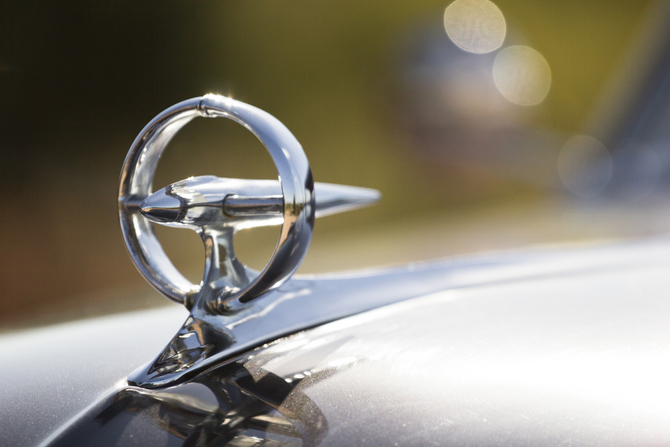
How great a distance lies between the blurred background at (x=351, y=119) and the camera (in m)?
2.11

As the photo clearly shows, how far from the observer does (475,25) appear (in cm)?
671

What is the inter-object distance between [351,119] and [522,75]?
2153 millimetres

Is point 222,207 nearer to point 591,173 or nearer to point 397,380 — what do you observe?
point 397,380

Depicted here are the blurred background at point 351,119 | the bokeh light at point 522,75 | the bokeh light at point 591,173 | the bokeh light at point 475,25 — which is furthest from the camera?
the bokeh light at point 475,25

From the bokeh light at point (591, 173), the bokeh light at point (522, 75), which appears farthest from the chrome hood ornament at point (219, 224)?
the bokeh light at point (522, 75)

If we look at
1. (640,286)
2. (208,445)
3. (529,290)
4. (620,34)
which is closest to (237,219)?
(208,445)

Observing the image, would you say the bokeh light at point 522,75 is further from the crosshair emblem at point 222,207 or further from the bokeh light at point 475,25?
the crosshair emblem at point 222,207

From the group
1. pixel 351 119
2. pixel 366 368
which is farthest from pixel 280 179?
pixel 351 119

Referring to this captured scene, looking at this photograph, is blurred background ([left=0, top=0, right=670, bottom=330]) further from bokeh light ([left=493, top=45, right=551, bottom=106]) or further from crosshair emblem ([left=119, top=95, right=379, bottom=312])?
crosshair emblem ([left=119, top=95, right=379, bottom=312])

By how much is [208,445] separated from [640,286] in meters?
0.68

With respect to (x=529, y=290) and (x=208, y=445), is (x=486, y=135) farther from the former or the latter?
(x=208, y=445)

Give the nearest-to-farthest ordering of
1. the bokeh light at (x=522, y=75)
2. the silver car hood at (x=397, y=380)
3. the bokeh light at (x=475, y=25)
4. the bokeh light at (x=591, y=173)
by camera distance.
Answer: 1. the silver car hood at (x=397, y=380)
2. the bokeh light at (x=591, y=173)
3. the bokeh light at (x=522, y=75)
4. the bokeh light at (x=475, y=25)

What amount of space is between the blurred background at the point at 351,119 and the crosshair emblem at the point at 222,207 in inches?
13.0

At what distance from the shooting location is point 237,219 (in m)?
0.63
